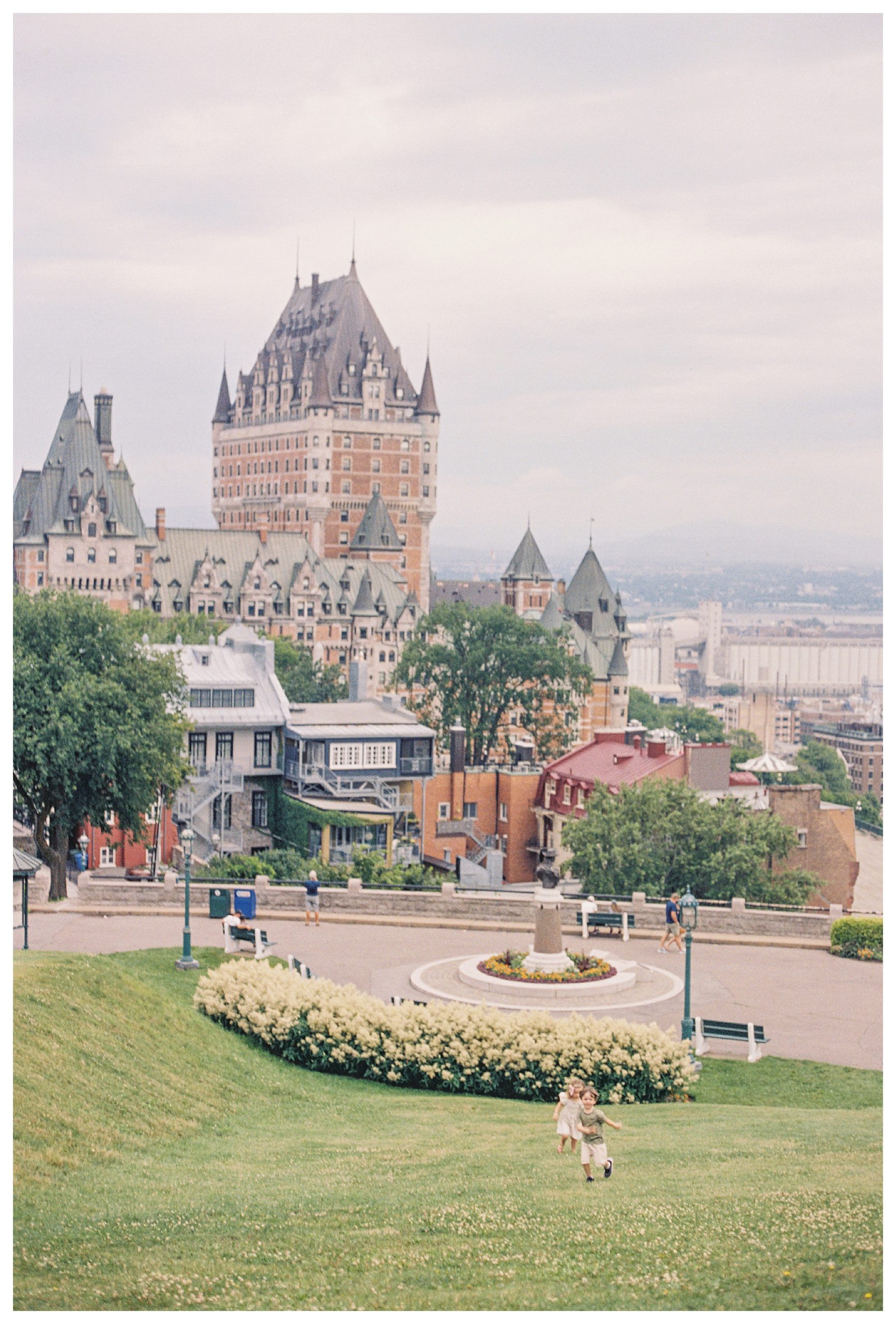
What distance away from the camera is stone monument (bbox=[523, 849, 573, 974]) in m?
26.2

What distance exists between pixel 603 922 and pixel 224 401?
138547mm

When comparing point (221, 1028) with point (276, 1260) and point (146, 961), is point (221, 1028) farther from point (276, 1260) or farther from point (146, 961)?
point (276, 1260)

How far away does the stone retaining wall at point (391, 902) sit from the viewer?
31.4 meters

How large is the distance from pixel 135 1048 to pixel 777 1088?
29.1ft

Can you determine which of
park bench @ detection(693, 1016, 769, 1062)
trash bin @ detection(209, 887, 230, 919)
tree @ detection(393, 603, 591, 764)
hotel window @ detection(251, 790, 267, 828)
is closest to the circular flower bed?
park bench @ detection(693, 1016, 769, 1062)

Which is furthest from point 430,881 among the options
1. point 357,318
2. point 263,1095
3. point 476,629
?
point 357,318

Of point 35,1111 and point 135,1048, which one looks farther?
point 135,1048

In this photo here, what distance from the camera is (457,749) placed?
6034 cm

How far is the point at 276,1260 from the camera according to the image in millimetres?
12922

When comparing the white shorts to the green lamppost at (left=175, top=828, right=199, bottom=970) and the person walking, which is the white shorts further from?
the person walking

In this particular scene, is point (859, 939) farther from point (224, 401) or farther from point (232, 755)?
point (224, 401)

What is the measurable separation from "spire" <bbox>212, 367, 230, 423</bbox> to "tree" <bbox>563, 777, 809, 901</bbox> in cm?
12571

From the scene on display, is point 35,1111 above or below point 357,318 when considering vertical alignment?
below

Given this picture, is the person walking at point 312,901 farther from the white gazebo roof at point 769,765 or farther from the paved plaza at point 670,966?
the white gazebo roof at point 769,765
